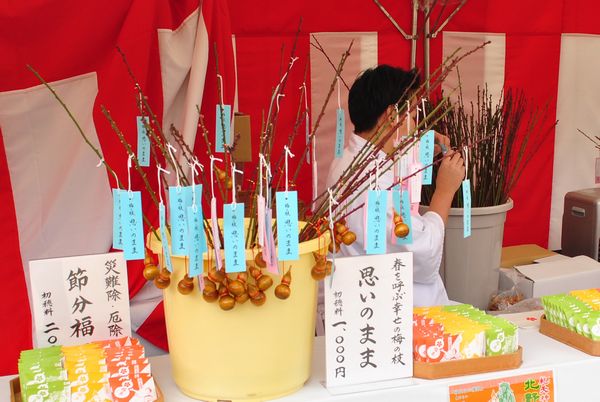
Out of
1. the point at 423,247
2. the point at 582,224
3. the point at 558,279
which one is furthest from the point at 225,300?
the point at 582,224

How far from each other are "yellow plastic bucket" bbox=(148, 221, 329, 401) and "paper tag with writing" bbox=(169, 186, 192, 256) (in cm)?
4

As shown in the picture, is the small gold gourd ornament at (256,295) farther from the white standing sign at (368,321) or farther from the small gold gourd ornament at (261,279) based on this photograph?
the white standing sign at (368,321)

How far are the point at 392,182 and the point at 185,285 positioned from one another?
3.61 ft

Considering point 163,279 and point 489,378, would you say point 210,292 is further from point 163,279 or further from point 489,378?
point 489,378

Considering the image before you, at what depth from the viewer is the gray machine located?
2.48 metres

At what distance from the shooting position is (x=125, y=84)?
1.91 meters

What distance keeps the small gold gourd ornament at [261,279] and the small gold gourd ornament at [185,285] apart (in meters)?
0.09

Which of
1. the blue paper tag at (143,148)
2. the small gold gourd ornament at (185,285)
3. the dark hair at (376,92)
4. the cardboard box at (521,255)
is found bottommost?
the cardboard box at (521,255)

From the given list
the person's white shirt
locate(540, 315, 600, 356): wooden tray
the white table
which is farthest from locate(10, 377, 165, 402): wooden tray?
the person's white shirt

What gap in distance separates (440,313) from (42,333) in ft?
2.34

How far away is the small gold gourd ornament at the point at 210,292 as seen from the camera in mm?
964

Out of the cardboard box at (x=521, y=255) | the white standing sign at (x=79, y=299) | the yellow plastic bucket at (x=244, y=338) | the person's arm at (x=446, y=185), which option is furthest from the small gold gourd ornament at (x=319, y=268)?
the cardboard box at (x=521, y=255)

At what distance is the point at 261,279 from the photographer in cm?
97

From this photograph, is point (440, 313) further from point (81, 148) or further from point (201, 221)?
point (81, 148)
